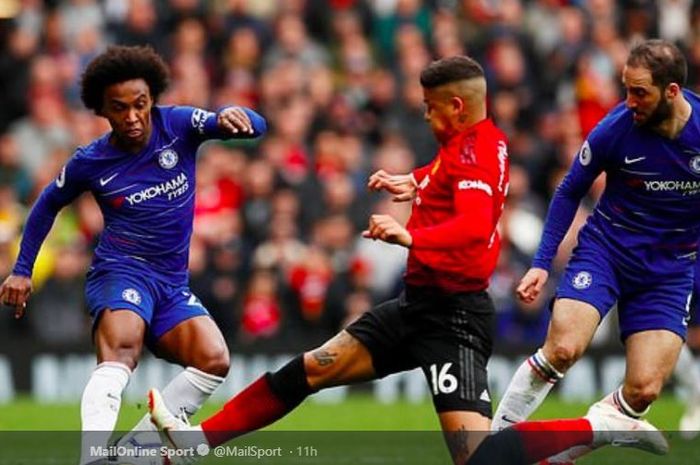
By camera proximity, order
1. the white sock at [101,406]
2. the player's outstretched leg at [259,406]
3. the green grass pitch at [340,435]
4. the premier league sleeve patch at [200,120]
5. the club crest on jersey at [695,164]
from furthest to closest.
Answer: the green grass pitch at [340,435] → the premier league sleeve patch at [200,120] → the club crest on jersey at [695,164] → the player's outstretched leg at [259,406] → the white sock at [101,406]

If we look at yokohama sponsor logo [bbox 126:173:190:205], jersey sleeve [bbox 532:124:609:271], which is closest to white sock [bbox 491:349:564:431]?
jersey sleeve [bbox 532:124:609:271]

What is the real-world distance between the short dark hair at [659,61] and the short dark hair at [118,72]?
9.02ft

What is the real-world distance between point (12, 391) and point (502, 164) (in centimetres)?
1007

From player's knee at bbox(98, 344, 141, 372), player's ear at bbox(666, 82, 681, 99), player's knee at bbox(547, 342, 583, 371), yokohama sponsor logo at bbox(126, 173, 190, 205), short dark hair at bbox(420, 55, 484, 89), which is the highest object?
short dark hair at bbox(420, 55, 484, 89)

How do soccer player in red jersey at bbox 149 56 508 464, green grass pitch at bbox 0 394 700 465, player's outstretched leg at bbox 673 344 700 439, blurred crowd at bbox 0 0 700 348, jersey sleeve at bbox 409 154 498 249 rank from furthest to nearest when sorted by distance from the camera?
blurred crowd at bbox 0 0 700 348 → player's outstretched leg at bbox 673 344 700 439 → green grass pitch at bbox 0 394 700 465 → soccer player in red jersey at bbox 149 56 508 464 → jersey sleeve at bbox 409 154 498 249

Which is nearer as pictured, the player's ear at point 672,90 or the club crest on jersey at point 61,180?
the player's ear at point 672,90

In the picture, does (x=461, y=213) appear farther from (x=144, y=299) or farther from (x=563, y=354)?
(x=144, y=299)

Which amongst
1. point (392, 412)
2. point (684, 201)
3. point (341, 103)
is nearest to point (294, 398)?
point (684, 201)

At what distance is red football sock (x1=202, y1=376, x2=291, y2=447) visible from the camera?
10.5 meters

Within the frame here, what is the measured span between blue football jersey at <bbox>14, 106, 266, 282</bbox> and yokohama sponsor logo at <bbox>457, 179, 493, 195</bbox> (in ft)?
5.37

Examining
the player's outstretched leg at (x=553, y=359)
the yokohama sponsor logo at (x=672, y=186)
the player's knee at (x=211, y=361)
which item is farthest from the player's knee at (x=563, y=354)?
the player's knee at (x=211, y=361)

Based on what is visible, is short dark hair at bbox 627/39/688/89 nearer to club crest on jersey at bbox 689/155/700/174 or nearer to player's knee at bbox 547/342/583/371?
club crest on jersey at bbox 689/155/700/174

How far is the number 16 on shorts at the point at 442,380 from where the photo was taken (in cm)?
994

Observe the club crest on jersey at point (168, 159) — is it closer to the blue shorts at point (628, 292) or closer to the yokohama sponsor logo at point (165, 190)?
the yokohama sponsor logo at point (165, 190)
